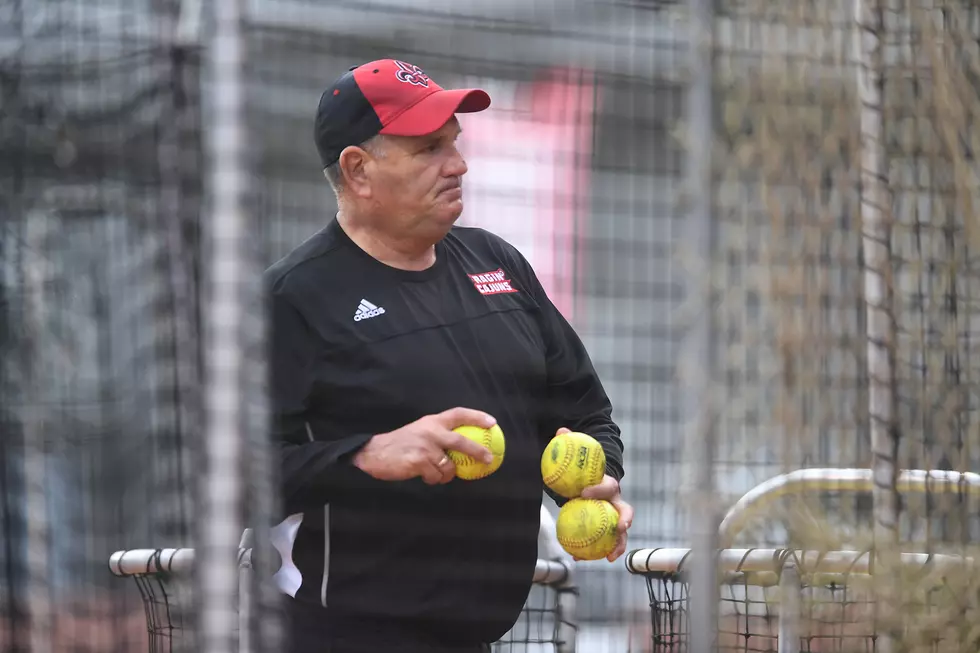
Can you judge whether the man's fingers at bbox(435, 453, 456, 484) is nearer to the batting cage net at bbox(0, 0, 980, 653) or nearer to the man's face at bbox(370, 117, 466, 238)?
the batting cage net at bbox(0, 0, 980, 653)

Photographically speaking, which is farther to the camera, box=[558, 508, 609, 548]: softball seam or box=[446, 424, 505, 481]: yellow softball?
A: box=[558, 508, 609, 548]: softball seam

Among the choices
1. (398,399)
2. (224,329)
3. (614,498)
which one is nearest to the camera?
(224,329)

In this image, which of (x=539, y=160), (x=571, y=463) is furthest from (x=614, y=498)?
(x=539, y=160)

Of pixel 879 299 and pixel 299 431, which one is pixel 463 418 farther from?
pixel 879 299

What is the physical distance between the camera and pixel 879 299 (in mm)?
2750

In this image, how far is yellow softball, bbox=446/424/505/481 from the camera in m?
2.33

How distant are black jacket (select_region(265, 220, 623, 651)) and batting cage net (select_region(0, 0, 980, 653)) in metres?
0.19

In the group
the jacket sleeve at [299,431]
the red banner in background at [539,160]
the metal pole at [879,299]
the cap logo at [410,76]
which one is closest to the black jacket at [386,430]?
the jacket sleeve at [299,431]

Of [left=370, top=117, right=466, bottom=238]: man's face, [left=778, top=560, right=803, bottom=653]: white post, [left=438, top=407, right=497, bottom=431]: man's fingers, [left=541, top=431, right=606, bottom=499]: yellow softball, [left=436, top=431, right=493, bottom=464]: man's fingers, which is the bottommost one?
[left=778, top=560, right=803, bottom=653]: white post

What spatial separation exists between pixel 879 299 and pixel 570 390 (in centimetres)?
72

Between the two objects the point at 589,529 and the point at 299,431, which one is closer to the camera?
the point at 299,431

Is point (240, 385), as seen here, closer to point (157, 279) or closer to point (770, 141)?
point (157, 279)

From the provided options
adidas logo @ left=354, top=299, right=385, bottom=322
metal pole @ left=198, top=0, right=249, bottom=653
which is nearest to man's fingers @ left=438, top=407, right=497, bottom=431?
adidas logo @ left=354, top=299, right=385, bottom=322

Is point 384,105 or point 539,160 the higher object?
point 539,160
